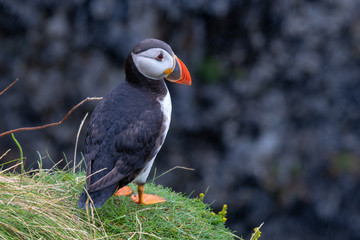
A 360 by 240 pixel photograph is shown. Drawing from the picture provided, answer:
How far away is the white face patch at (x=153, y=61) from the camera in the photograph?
2801 mm

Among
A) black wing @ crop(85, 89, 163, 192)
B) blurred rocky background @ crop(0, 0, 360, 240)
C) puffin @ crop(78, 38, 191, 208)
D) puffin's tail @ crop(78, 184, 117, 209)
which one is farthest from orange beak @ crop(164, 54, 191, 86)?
blurred rocky background @ crop(0, 0, 360, 240)

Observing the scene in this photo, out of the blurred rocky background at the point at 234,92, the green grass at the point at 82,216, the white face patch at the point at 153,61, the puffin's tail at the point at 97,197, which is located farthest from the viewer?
the blurred rocky background at the point at 234,92

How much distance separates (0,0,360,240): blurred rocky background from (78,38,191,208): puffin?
7.50ft

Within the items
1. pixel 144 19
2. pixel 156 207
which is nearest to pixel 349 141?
pixel 144 19

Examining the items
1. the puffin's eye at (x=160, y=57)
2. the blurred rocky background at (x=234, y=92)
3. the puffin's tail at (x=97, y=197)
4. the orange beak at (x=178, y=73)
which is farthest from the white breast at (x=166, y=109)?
the blurred rocky background at (x=234, y=92)

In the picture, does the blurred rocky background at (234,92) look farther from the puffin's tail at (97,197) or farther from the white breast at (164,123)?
the puffin's tail at (97,197)

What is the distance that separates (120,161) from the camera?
2.66 metres

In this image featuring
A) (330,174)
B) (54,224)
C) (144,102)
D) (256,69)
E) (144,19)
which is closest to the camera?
(54,224)

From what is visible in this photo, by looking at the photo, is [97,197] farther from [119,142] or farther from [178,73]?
[178,73]

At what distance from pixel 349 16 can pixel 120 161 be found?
14.3 feet

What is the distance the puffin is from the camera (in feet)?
8.60

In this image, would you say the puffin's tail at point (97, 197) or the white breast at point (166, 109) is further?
the white breast at point (166, 109)

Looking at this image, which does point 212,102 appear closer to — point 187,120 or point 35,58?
point 187,120

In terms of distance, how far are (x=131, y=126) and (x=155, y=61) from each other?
45 centimetres
